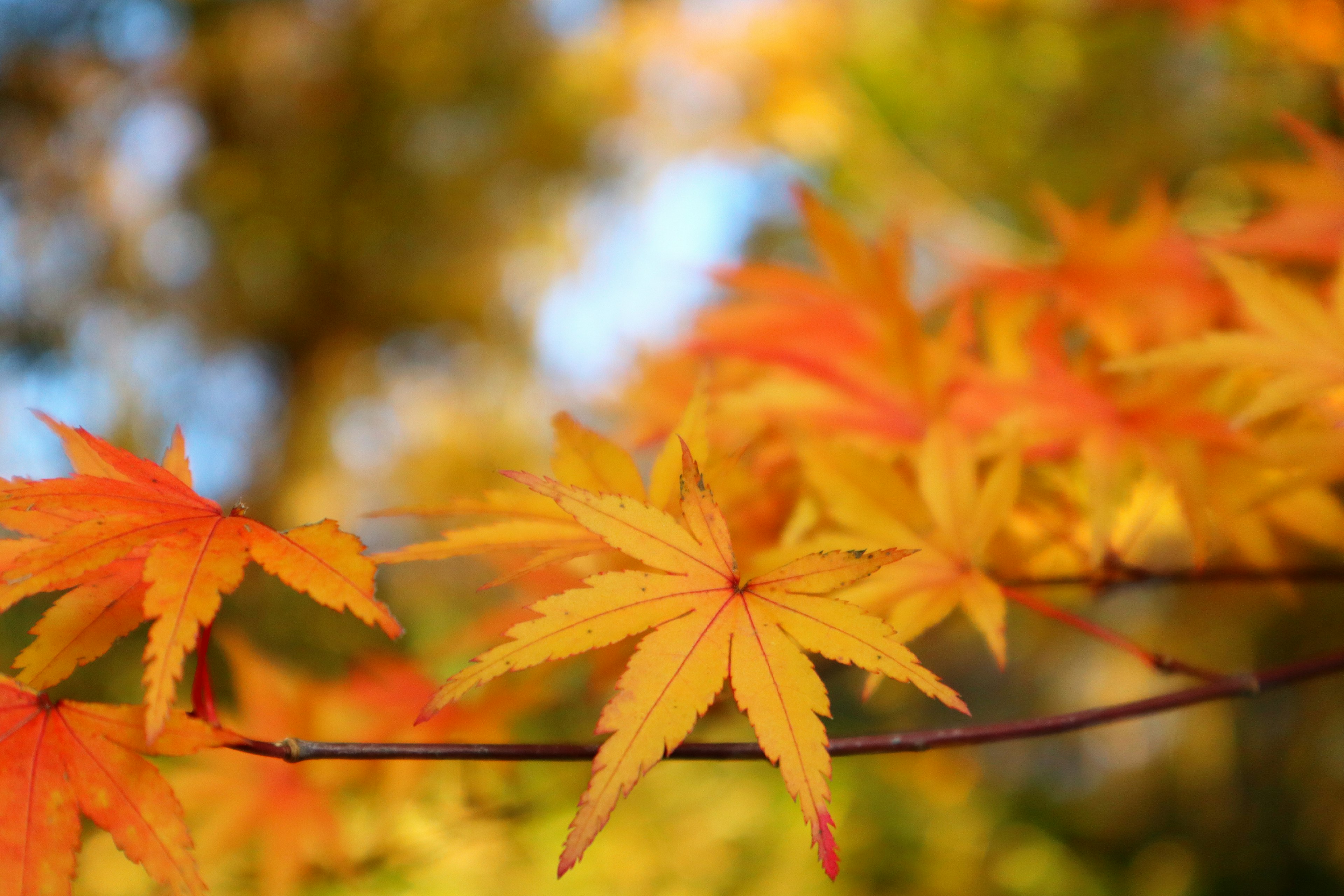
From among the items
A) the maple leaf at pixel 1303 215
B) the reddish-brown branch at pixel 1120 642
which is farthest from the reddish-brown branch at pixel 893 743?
the maple leaf at pixel 1303 215

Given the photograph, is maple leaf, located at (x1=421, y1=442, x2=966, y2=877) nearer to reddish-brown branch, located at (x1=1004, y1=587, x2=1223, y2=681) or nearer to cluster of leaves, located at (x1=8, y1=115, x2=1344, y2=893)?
cluster of leaves, located at (x1=8, y1=115, x2=1344, y2=893)

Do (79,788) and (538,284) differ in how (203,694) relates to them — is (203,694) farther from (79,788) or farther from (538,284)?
(538,284)

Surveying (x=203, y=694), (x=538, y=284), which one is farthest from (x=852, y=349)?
(x=538, y=284)

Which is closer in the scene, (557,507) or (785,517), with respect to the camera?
(557,507)

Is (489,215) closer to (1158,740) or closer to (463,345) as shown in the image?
(463,345)

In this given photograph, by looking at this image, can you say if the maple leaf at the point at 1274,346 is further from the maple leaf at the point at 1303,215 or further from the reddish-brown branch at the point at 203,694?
the reddish-brown branch at the point at 203,694

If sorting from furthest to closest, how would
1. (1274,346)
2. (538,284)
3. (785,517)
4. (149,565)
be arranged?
(538,284), (785,517), (1274,346), (149,565)
